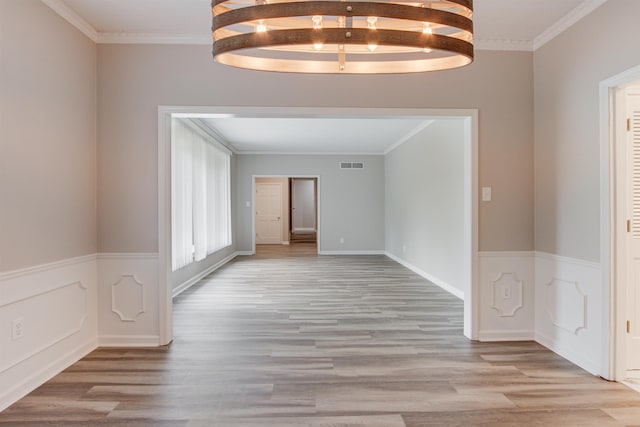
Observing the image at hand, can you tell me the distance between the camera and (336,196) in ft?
34.4

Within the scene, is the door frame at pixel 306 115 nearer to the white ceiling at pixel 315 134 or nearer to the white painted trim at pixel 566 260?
the white painted trim at pixel 566 260

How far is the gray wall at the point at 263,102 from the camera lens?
3555mm

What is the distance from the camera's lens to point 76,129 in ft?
10.6

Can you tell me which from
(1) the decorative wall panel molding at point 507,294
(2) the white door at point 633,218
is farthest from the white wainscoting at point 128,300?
(2) the white door at point 633,218

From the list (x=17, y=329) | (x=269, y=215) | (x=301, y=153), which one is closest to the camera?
(x=17, y=329)

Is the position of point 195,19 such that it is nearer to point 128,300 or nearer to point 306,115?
point 306,115

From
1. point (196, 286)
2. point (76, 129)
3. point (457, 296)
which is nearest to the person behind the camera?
point (76, 129)

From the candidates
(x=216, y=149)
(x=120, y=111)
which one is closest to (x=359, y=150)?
(x=216, y=149)

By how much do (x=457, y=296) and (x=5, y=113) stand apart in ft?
16.7

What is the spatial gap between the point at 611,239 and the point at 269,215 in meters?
10.9

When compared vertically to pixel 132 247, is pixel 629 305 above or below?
below

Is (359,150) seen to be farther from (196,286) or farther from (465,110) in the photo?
(465,110)

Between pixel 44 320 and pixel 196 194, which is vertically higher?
pixel 196 194

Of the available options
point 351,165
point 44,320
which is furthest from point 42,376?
point 351,165
